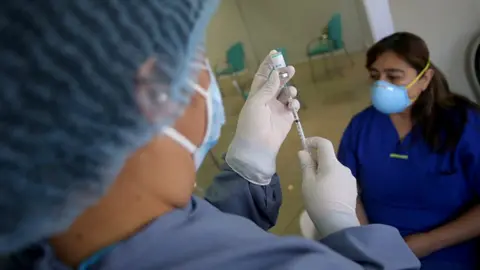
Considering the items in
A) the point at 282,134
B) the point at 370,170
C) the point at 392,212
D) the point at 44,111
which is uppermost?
the point at 44,111

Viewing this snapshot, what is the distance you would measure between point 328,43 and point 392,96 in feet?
6.48

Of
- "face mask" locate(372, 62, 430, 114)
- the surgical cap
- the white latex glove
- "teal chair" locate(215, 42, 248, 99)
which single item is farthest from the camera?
"teal chair" locate(215, 42, 248, 99)

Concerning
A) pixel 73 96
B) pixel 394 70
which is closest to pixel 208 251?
pixel 73 96

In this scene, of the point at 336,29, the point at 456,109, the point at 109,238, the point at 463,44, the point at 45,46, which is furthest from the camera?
the point at 336,29

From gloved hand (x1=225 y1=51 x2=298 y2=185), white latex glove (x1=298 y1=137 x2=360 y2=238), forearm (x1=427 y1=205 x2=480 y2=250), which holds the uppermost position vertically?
gloved hand (x1=225 y1=51 x2=298 y2=185)

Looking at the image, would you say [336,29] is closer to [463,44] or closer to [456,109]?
[463,44]

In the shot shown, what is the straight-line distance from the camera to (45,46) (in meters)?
0.42

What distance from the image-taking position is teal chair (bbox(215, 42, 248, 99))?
3248 mm

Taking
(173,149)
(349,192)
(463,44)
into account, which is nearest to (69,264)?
(173,149)

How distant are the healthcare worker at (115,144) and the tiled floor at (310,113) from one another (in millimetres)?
1581

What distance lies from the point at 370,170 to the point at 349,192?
73 cm

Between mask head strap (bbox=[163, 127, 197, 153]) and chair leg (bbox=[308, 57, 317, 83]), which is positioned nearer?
mask head strap (bbox=[163, 127, 197, 153])

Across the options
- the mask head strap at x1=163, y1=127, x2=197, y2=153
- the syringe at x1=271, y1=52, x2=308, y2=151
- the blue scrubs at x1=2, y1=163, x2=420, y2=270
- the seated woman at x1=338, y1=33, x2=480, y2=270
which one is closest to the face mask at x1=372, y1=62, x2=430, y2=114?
the seated woman at x1=338, y1=33, x2=480, y2=270

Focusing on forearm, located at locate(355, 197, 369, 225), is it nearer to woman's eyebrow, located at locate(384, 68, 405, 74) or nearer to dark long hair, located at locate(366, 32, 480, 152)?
dark long hair, located at locate(366, 32, 480, 152)
